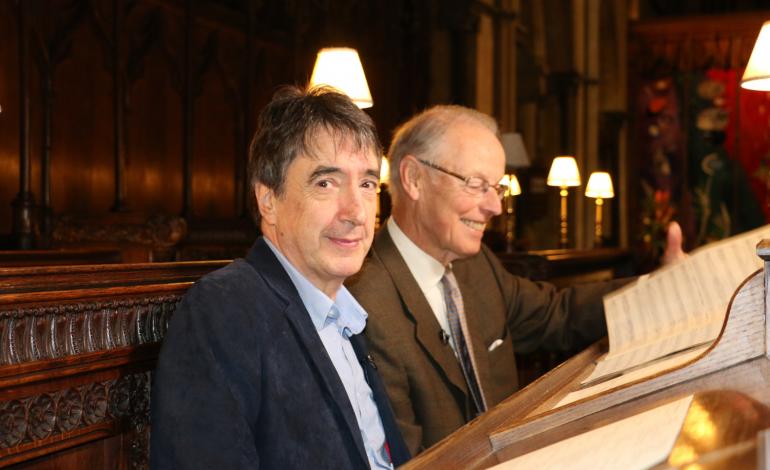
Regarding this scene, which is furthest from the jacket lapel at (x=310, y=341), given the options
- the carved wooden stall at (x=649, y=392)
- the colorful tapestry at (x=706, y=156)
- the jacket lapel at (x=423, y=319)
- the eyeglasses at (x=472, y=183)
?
the colorful tapestry at (x=706, y=156)

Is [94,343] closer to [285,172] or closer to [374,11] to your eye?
[285,172]

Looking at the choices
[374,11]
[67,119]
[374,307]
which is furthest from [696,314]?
[374,11]

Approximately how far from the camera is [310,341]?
5.23 ft

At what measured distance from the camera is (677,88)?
51.0 feet

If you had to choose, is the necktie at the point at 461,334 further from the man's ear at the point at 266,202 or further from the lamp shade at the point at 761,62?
the lamp shade at the point at 761,62

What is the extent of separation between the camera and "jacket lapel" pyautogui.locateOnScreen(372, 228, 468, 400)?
2.48 metres

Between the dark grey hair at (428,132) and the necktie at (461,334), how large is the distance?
1.09 ft

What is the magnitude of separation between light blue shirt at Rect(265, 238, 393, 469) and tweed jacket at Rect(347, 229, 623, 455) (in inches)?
19.7

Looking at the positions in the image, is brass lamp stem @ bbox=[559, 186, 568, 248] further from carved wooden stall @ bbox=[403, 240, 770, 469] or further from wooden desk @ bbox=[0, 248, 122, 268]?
carved wooden stall @ bbox=[403, 240, 770, 469]

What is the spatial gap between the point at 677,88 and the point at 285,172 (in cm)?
1481

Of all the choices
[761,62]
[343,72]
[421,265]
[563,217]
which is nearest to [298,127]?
[421,265]

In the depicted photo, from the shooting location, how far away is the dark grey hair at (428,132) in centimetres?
279

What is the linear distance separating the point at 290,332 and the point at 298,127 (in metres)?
0.39

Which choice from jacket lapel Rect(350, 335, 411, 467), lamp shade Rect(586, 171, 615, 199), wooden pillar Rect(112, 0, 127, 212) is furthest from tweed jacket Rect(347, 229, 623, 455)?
lamp shade Rect(586, 171, 615, 199)
